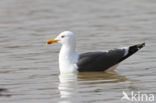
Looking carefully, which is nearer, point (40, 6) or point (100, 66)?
point (100, 66)

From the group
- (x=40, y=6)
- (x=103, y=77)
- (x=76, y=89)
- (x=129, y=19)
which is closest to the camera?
(x=76, y=89)

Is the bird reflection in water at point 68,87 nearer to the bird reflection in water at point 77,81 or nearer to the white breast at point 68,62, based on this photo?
the bird reflection in water at point 77,81

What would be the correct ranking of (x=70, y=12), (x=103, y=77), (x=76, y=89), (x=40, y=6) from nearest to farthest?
(x=76, y=89) < (x=103, y=77) < (x=70, y=12) < (x=40, y=6)

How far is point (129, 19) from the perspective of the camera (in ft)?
60.0

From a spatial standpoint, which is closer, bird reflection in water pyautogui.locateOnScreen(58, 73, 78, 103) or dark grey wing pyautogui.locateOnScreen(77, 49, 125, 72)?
bird reflection in water pyautogui.locateOnScreen(58, 73, 78, 103)

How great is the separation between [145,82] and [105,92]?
1.07 metres

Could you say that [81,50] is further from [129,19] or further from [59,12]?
[59,12]

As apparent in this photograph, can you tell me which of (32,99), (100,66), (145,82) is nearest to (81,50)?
(100,66)

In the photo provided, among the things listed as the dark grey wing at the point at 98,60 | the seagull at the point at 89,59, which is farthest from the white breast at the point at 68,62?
the dark grey wing at the point at 98,60

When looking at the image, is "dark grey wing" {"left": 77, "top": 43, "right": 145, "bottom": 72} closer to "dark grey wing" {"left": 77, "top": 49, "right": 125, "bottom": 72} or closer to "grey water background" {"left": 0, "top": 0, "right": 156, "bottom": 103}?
"dark grey wing" {"left": 77, "top": 49, "right": 125, "bottom": 72}

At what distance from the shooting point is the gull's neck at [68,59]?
38.0ft

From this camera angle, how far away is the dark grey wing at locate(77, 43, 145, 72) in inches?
458

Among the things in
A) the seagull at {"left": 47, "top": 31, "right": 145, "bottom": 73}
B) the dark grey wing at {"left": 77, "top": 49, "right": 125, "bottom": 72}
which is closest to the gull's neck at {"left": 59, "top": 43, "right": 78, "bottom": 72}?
the seagull at {"left": 47, "top": 31, "right": 145, "bottom": 73}

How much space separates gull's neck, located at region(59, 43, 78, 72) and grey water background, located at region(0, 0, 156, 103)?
0.20 metres
